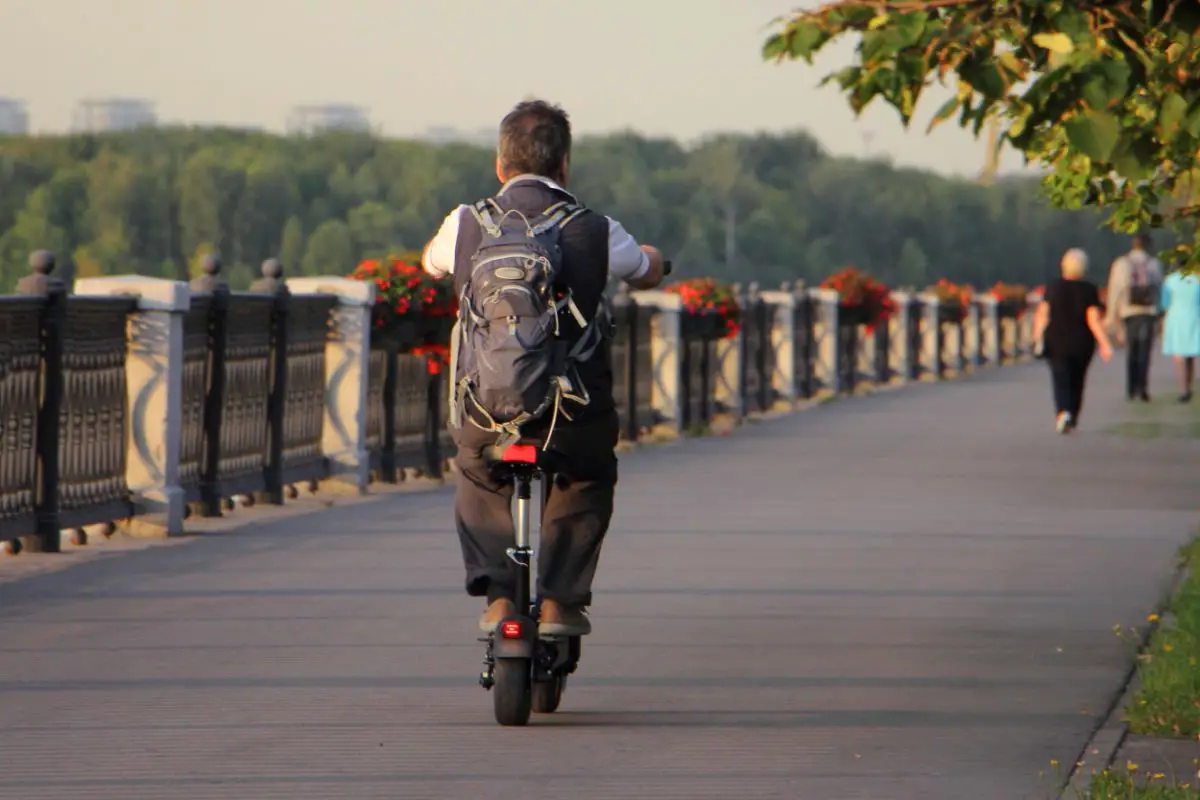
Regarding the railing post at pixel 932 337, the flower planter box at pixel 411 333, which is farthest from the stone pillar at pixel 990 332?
the flower planter box at pixel 411 333

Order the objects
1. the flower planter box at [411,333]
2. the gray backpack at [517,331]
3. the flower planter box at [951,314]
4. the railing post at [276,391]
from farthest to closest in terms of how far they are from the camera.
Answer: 1. the flower planter box at [951,314]
2. the flower planter box at [411,333]
3. the railing post at [276,391]
4. the gray backpack at [517,331]

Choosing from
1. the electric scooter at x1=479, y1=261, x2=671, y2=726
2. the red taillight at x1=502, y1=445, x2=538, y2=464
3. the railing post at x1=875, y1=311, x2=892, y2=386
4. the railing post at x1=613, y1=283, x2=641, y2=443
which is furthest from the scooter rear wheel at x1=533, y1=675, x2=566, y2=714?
the railing post at x1=875, y1=311, x2=892, y2=386

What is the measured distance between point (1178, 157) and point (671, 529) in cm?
528

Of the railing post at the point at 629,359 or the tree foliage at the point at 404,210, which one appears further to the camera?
the tree foliage at the point at 404,210

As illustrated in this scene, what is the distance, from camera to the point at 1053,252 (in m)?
150

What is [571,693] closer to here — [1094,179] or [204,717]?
[204,717]

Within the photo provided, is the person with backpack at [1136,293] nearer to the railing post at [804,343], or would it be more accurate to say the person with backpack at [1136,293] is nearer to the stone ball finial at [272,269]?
the railing post at [804,343]

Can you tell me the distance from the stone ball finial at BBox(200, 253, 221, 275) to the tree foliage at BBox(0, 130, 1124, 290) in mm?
1102

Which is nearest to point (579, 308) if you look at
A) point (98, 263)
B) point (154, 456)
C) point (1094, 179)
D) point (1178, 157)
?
point (1178, 157)

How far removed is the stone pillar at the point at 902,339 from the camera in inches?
1720

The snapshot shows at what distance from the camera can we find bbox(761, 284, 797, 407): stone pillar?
33.2 m

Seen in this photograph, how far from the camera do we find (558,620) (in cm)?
755

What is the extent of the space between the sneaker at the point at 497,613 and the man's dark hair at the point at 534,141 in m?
1.24

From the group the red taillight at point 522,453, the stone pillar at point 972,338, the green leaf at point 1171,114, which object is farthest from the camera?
the stone pillar at point 972,338
